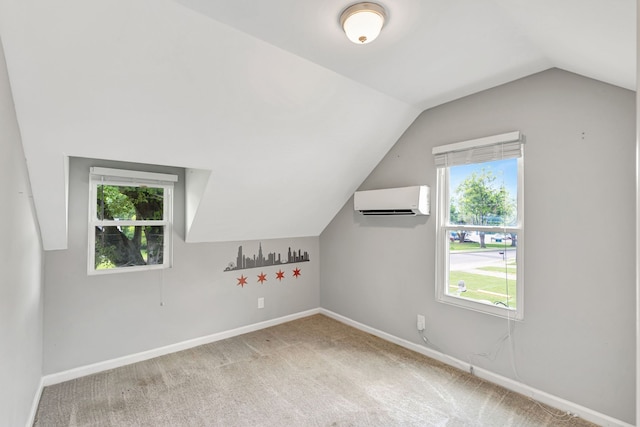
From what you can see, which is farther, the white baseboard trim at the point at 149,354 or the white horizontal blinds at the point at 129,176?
the white horizontal blinds at the point at 129,176

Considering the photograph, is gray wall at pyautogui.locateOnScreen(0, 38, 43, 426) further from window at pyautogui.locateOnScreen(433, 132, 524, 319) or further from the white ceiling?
window at pyautogui.locateOnScreen(433, 132, 524, 319)

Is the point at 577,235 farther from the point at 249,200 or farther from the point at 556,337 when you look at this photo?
the point at 249,200

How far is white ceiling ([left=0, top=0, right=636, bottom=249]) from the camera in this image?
1478mm

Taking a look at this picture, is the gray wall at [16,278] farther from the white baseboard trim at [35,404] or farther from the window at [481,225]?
the window at [481,225]

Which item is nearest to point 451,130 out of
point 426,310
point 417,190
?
point 417,190

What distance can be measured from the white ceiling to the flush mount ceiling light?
0.20 feet

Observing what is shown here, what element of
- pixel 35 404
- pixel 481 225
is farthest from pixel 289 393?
pixel 481 225

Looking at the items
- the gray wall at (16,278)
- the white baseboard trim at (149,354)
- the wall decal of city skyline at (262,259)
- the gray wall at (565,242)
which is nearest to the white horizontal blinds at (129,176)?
the gray wall at (16,278)

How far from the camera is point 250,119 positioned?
232cm

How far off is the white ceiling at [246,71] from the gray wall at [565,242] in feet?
0.66

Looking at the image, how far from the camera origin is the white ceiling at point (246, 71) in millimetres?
1478

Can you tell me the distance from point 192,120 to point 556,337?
300cm

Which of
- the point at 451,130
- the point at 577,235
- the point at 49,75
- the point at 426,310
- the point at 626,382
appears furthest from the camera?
the point at 426,310

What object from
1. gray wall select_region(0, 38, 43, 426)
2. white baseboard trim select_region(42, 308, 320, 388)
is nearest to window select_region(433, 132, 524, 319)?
white baseboard trim select_region(42, 308, 320, 388)
